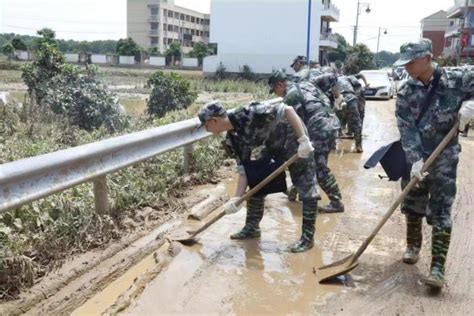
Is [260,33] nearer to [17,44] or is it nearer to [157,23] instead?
[17,44]

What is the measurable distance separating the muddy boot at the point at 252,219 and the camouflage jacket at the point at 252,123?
2.04ft

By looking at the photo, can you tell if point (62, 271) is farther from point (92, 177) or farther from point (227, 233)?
point (227, 233)

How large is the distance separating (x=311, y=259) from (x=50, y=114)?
5816 millimetres

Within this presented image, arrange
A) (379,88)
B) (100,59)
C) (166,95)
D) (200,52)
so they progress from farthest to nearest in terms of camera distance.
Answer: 1. (100,59)
2. (200,52)
3. (379,88)
4. (166,95)

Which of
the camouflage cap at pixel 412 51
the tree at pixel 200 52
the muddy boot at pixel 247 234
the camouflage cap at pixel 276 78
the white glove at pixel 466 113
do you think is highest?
the tree at pixel 200 52

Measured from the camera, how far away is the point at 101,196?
4.60 metres

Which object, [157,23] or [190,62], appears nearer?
[190,62]

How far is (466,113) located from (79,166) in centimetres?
281

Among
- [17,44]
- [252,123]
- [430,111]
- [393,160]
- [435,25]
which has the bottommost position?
[393,160]

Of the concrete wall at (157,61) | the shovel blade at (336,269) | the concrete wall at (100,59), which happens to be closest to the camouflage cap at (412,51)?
the shovel blade at (336,269)

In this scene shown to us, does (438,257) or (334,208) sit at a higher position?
(438,257)

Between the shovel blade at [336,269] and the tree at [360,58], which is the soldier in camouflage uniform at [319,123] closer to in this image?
the shovel blade at [336,269]

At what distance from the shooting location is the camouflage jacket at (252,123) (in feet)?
14.4

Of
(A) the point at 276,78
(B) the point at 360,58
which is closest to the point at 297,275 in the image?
(A) the point at 276,78
